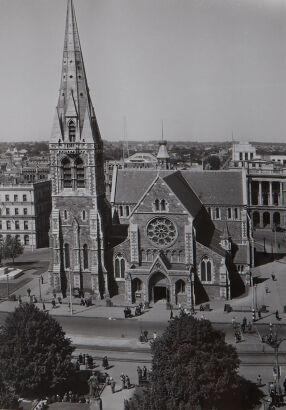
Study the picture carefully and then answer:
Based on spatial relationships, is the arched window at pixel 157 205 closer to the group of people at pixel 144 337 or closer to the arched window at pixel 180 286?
the arched window at pixel 180 286

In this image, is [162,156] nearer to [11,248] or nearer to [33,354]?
[11,248]

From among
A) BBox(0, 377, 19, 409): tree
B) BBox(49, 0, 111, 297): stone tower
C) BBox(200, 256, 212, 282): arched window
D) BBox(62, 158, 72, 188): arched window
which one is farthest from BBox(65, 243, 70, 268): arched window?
BBox(0, 377, 19, 409): tree

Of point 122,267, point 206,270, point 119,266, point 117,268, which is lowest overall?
point 206,270

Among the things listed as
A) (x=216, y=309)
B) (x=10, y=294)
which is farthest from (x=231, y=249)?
(x=10, y=294)

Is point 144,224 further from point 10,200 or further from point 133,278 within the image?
point 10,200

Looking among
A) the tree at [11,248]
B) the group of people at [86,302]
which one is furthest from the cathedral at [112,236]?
the tree at [11,248]

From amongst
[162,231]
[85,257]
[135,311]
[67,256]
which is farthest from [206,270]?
[67,256]

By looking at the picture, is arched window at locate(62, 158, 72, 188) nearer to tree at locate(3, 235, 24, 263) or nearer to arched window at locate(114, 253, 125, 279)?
arched window at locate(114, 253, 125, 279)
